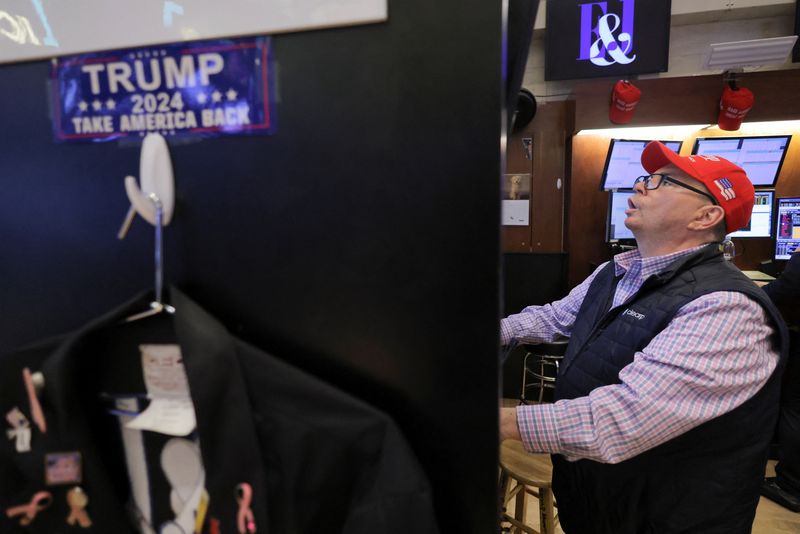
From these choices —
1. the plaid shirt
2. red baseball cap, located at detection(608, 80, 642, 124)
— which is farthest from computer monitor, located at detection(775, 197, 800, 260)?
the plaid shirt

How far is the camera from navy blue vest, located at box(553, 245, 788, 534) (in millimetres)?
1158

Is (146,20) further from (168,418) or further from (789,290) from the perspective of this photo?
(789,290)

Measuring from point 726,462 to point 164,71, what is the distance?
1.48 m

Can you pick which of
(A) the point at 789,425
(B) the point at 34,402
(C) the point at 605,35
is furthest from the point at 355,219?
(C) the point at 605,35

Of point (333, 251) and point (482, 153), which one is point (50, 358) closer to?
point (333, 251)

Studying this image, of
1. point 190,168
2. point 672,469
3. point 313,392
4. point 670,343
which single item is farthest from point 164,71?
point 672,469

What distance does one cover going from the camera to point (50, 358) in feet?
1.61

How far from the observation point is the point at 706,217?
147cm

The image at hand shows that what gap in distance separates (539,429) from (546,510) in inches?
33.2

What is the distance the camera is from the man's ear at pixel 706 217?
1456 mm

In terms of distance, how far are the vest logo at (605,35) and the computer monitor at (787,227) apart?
1.65 m

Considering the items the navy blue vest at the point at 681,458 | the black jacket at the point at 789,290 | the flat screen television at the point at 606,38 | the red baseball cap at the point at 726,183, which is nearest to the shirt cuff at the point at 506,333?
the navy blue vest at the point at 681,458

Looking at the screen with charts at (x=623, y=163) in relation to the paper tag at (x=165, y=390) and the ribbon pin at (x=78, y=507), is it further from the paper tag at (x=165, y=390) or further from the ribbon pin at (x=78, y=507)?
the ribbon pin at (x=78, y=507)

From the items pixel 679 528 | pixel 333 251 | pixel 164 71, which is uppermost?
pixel 164 71
